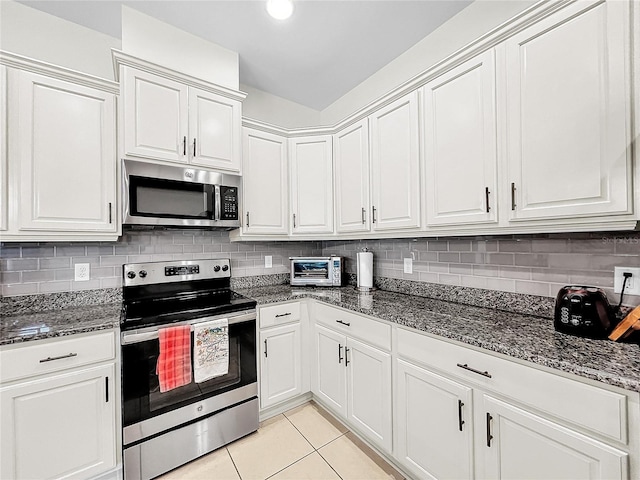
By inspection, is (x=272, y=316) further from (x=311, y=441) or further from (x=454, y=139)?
(x=454, y=139)

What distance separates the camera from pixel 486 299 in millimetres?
1718

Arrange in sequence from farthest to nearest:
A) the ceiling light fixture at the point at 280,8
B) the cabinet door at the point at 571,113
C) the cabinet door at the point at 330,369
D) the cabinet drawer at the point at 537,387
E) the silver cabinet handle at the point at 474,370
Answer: the cabinet door at the point at 330,369, the ceiling light fixture at the point at 280,8, the silver cabinet handle at the point at 474,370, the cabinet door at the point at 571,113, the cabinet drawer at the point at 537,387

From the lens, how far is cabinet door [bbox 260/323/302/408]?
2021mm

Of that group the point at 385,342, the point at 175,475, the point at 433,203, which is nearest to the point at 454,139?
the point at 433,203

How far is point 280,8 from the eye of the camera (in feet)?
5.61

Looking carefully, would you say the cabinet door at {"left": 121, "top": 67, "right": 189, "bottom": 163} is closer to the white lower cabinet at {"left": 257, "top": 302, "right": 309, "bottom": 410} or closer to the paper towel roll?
the white lower cabinet at {"left": 257, "top": 302, "right": 309, "bottom": 410}

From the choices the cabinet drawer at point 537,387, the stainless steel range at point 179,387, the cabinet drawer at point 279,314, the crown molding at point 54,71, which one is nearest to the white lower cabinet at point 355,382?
the cabinet drawer at point 279,314

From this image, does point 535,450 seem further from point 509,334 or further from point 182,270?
point 182,270

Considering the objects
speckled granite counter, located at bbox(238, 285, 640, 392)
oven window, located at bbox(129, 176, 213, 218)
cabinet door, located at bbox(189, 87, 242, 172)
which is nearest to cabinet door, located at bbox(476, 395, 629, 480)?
speckled granite counter, located at bbox(238, 285, 640, 392)

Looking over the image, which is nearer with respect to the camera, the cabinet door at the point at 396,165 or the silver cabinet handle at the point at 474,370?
the silver cabinet handle at the point at 474,370

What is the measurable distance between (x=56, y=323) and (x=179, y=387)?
29.6 inches

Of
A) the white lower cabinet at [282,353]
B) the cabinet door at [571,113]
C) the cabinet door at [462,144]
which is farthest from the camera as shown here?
the white lower cabinet at [282,353]

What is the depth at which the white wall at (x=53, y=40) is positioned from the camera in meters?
1.72

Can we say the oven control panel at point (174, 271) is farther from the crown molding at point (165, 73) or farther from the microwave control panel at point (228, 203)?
the crown molding at point (165, 73)
